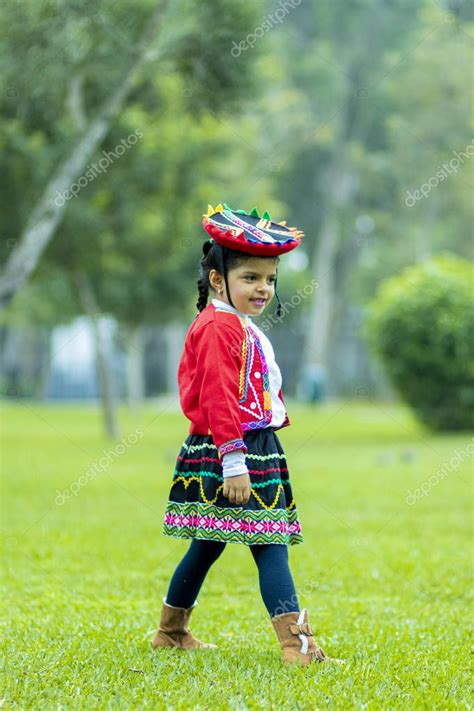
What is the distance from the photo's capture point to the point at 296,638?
11.7ft

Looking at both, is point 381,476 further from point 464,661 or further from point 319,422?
point 319,422

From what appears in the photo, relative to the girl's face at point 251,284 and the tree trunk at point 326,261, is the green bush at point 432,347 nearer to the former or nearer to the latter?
the girl's face at point 251,284

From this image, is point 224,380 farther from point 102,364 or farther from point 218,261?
point 102,364

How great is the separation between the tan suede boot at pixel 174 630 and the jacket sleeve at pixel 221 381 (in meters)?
0.72

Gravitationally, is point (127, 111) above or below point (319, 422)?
above

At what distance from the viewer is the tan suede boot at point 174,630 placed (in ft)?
12.7

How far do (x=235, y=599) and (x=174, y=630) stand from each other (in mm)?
1449

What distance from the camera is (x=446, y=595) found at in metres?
5.46

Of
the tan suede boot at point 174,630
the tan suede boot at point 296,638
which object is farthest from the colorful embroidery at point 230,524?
the tan suede boot at point 174,630

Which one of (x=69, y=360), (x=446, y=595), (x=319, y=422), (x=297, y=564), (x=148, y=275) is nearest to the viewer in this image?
(x=446, y=595)

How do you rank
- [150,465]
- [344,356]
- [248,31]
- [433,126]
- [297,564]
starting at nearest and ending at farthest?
1. [297,564]
2. [248,31]
3. [150,465]
4. [433,126]
5. [344,356]

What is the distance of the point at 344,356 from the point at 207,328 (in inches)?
1782

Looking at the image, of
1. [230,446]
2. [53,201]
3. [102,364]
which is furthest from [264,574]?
[102,364]

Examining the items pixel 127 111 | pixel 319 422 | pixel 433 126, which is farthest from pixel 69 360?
pixel 127 111
